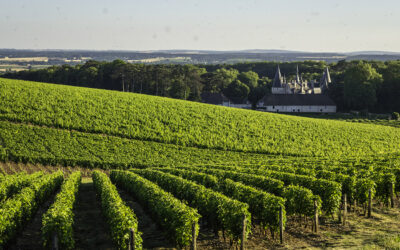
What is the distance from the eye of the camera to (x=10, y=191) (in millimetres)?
24781

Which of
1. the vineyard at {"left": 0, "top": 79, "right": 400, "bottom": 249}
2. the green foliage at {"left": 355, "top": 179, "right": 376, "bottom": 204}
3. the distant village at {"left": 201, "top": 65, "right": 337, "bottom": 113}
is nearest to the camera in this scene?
the vineyard at {"left": 0, "top": 79, "right": 400, "bottom": 249}

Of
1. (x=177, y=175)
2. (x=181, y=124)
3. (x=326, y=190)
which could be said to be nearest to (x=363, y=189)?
(x=326, y=190)

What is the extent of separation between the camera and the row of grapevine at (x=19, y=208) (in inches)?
616

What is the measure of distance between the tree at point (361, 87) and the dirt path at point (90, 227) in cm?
9907

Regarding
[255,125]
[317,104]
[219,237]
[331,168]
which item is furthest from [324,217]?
[317,104]

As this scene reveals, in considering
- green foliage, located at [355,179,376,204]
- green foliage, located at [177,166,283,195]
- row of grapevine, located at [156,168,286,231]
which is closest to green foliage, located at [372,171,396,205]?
green foliage, located at [355,179,376,204]

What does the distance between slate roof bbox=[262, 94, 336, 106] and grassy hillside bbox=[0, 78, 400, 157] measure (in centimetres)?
5045

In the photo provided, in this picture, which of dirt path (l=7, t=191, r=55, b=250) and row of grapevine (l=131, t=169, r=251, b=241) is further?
dirt path (l=7, t=191, r=55, b=250)

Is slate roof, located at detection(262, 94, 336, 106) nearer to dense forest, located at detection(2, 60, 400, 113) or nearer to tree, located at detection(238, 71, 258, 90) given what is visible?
dense forest, located at detection(2, 60, 400, 113)

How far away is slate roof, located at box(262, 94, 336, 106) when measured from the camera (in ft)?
400

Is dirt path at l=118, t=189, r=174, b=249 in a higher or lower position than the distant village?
higher

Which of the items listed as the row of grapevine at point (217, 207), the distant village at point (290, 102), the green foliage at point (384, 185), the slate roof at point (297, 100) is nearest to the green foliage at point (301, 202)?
the row of grapevine at point (217, 207)

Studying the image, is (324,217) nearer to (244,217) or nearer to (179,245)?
(244,217)

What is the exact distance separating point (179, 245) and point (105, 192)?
7.50 metres
